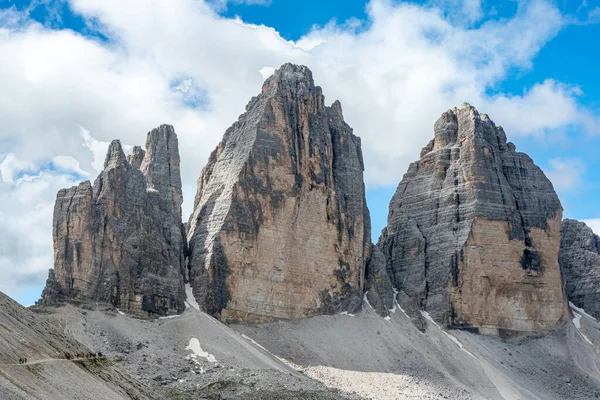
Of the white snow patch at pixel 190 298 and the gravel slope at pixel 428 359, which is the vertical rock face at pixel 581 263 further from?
the white snow patch at pixel 190 298

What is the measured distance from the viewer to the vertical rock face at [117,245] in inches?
3617

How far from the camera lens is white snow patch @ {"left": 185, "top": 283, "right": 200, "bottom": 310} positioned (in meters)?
97.9

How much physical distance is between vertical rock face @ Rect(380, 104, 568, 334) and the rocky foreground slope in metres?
64.1

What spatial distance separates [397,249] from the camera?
123688 millimetres

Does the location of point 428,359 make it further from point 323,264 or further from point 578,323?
point 578,323

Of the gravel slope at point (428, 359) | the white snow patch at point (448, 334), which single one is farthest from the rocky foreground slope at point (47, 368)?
the white snow patch at point (448, 334)

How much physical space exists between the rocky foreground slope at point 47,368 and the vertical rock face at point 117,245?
34844 mm

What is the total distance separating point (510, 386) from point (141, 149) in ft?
157

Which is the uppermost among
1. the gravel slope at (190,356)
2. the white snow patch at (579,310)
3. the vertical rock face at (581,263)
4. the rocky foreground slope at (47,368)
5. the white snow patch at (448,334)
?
the vertical rock face at (581,263)

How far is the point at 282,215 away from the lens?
106m

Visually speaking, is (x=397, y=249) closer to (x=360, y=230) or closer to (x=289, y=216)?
(x=360, y=230)

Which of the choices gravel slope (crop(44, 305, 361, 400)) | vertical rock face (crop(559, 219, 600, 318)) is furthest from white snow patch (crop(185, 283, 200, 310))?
vertical rock face (crop(559, 219, 600, 318))

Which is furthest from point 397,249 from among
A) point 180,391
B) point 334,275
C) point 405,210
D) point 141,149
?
point 180,391

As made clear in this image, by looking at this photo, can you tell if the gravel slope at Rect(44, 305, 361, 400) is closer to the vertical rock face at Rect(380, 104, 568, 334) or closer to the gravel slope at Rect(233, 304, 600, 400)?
the gravel slope at Rect(233, 304, 600, 400)
